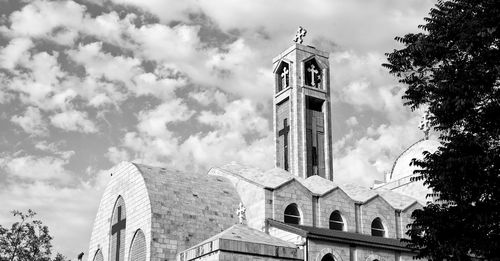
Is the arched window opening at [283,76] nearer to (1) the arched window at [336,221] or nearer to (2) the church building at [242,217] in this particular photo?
(2) the church building at [242,217]

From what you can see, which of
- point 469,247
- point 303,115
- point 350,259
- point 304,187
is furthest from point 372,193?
point 469,247

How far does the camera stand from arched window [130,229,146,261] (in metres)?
35.8

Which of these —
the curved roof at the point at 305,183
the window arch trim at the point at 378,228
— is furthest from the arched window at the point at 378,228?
the curved roof at the point at 305,183

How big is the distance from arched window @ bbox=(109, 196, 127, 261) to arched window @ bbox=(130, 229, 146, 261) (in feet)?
5.20

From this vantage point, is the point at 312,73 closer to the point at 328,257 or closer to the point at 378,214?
the point at 378,214

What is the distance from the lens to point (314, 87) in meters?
56.4

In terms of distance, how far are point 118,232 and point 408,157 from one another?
75.8 ft

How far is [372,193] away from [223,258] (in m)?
15.9

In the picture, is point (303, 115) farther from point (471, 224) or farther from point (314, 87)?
point (471, 224)

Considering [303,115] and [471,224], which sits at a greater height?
[303,115]

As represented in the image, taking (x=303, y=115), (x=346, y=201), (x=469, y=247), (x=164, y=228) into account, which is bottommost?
(x=469, y=247)

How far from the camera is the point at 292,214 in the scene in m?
38.5

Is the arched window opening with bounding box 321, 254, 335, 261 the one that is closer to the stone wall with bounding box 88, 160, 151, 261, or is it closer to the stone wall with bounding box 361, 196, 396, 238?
the stone wall with bounding box 361, 196, 396, 238

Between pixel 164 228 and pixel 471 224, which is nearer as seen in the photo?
pixel 471 224
